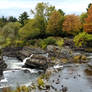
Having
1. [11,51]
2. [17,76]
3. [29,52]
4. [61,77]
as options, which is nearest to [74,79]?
[61,77]

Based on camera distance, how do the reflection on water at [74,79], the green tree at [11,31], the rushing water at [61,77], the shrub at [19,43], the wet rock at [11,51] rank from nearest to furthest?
the reflection on water at [74,79], the rushing water at [61,77], the wet rock at [11,51], the shrub at [19,43], the green tree at [11,31]

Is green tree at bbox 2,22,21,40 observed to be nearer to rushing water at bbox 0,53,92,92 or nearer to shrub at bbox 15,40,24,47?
shrub at bbox 15,40,24,47

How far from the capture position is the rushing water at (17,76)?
45.6 m

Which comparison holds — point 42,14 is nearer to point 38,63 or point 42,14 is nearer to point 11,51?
point 11,51

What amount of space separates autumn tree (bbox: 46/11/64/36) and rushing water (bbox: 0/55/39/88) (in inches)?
1094

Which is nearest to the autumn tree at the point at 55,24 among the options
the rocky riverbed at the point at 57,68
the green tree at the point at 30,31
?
the green tree at the point at 30,31

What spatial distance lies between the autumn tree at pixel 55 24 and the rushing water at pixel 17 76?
27.8m

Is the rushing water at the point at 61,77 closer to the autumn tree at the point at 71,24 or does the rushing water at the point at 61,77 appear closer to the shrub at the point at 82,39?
the shrub at the point at 82,39

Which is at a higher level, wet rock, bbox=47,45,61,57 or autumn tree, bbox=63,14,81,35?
autumn tree, bbox=63,14,81,35

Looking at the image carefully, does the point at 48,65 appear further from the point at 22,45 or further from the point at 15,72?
the point at 22,45

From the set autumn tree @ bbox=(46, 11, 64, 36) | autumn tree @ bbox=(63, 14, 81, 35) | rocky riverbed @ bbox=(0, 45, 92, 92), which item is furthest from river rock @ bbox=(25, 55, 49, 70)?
autumn tree @ bbox=(63, 14, 81, 35)

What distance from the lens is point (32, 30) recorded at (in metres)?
84.7

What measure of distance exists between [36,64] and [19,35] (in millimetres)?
33732

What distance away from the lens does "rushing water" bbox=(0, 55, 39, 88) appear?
45647 mm
